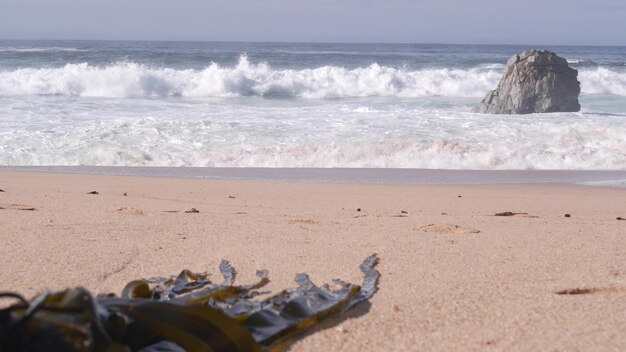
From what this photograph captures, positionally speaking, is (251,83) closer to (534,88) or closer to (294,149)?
(534,88)

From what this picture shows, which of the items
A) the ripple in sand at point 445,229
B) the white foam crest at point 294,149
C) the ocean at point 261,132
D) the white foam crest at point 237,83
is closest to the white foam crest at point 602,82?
the white foam crest at point 237,83

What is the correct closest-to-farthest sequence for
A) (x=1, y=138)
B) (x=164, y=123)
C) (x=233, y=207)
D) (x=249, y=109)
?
(x=233, y=207) → (x=1, y=138) → (x=164, y=123) → (x=249, y=109)

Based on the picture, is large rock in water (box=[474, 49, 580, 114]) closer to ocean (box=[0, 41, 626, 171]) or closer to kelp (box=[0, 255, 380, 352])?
ocean (box=[0, 41, 626, 171])

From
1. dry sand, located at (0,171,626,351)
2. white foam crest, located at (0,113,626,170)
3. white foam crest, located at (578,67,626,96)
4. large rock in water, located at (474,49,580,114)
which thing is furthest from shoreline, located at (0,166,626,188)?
white foam crest, located at (578,67,626,96)

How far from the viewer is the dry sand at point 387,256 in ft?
7.34

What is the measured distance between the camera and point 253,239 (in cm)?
388

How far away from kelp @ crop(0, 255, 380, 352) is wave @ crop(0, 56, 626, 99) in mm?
18599

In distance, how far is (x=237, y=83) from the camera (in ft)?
77.7

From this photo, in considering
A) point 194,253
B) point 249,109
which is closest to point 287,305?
point 194,253

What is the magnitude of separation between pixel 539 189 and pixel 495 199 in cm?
147

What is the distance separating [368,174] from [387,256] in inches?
257

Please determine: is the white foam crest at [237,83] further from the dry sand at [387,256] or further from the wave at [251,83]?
the dry sand at [387,256]

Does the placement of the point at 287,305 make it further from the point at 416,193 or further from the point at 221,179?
the point at 221,179

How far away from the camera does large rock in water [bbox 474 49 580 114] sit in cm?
1680
